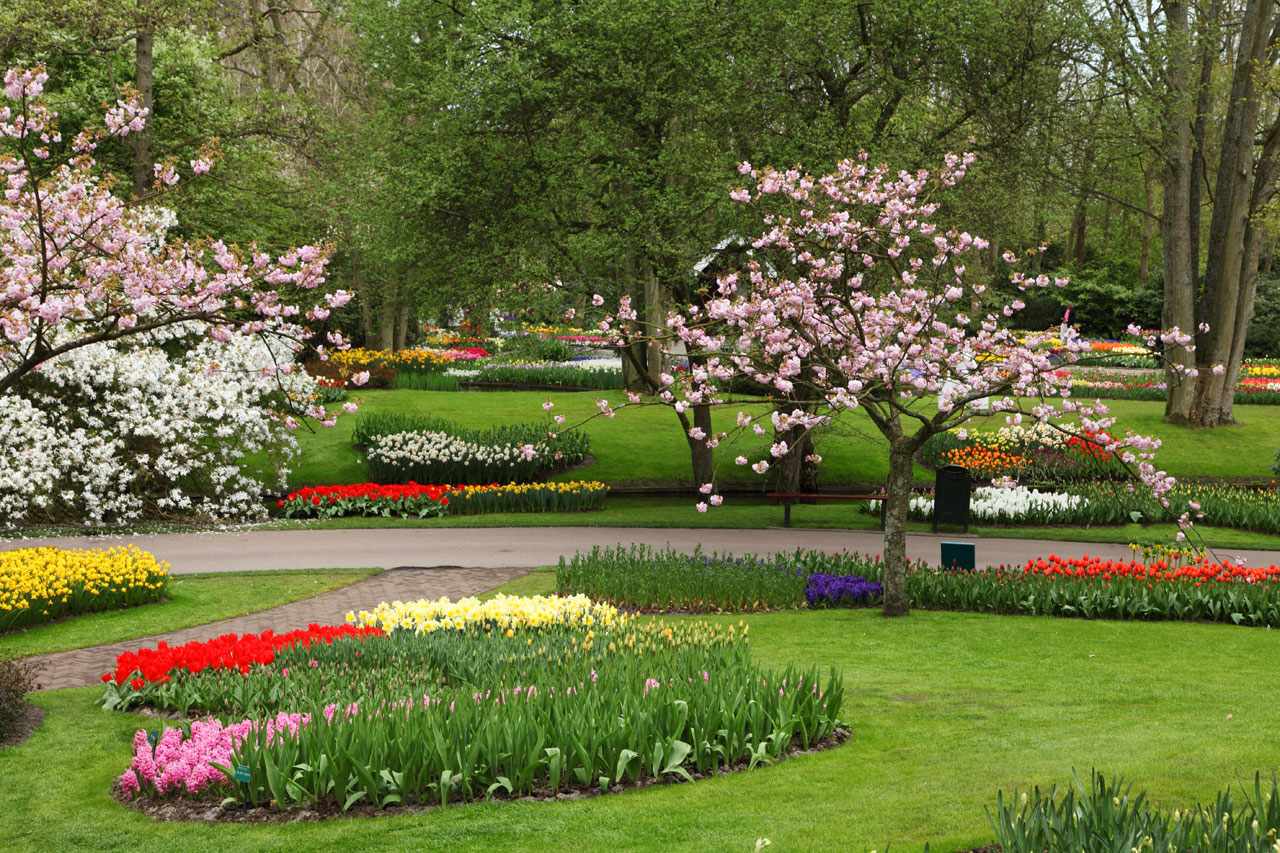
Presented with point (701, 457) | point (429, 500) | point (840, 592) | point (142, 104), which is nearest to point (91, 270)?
point (840, 592)

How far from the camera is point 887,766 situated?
6.29 m

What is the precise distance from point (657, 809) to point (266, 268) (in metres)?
6.07

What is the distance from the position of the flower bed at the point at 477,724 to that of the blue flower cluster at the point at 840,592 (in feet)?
13.5

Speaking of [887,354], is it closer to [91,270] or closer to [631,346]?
[91,270]

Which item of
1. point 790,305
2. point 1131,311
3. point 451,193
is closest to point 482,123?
point 451,193

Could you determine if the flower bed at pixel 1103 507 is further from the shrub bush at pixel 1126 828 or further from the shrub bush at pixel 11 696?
the shrub bush at pixel 1126 828

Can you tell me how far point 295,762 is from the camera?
5848mm

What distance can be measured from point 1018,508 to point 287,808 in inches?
577

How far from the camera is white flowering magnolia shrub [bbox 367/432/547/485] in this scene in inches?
813

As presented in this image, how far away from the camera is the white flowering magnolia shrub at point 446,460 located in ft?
67.7

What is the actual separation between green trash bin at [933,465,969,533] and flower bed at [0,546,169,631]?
11551 mm

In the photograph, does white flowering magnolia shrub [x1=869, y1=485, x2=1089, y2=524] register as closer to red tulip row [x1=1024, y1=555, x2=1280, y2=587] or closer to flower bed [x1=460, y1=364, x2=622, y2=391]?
red tulip row [x1=1024, y1=555, x2=1280, y2=587]

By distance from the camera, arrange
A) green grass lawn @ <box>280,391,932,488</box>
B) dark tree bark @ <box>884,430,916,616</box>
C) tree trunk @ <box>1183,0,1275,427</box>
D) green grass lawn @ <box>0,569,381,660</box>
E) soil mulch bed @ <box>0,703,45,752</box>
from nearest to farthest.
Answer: soil mulch bed @ <box>0,703,45,752</box> → green grass lawn @ <box>0,569,381,660</box> → dark tree bark @ <box>884,430,916,616</box> → green grass lawn @ <box>280,391,932,488</box> → tree trunk @ <box>1183,0,1275,427</box>

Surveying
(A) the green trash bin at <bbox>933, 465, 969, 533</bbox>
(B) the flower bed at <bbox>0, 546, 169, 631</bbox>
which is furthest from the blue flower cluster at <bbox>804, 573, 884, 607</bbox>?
(B) the flower bed at <bbox>0, 546, 169, 631</bbox>
